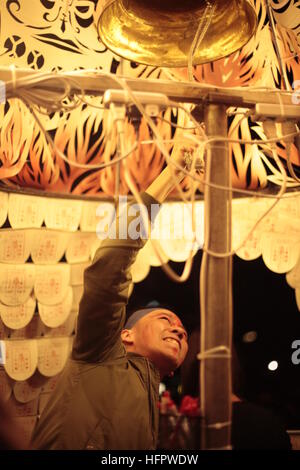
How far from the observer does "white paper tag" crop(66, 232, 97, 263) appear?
8.16 feet

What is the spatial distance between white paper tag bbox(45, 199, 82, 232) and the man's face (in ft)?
2.35

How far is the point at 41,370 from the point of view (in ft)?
7.75

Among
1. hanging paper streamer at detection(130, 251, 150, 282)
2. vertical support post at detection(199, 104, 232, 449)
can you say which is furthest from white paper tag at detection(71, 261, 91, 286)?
vertical support post at detection(199, 104, 232, 449)

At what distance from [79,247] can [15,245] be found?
1.05ft

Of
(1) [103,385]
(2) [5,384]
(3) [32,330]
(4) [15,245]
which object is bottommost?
(1) [103,385]

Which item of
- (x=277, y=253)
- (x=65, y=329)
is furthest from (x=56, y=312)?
(x=277, y=253)

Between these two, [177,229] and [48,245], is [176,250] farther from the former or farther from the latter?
[48,245]

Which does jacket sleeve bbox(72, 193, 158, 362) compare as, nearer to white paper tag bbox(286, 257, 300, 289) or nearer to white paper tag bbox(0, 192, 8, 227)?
white paper tag bbox(0, 192, 8, 227)

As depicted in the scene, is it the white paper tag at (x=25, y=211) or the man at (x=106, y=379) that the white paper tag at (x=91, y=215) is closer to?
the white paper tag at (x=25, y=211)

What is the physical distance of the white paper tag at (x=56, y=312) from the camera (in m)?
2.39

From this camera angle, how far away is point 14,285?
7.82ft

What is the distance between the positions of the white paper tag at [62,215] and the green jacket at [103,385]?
892mm

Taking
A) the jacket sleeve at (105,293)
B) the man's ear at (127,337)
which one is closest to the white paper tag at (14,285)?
the man's ear at (127,337)
